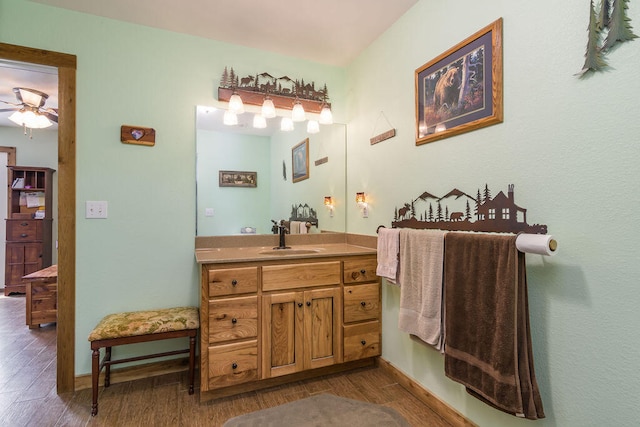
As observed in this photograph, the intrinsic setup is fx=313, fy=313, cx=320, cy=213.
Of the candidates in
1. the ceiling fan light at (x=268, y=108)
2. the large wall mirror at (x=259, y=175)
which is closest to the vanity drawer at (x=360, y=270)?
the large wall mirror at (x=259, y=175)

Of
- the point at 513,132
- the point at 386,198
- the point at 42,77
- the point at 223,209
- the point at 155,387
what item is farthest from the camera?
the point at 42,77

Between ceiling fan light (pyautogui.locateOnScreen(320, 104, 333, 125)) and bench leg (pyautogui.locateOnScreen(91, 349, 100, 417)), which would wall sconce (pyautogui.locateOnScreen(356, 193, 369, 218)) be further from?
bench leg (pyautogui.locateOnScreen(91, 349, 100, 417))

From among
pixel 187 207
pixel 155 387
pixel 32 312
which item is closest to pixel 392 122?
pixel 187 207

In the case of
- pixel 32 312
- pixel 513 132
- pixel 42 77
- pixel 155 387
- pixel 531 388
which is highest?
pixel 42 77

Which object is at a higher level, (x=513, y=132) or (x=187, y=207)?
(x=513, y=132)

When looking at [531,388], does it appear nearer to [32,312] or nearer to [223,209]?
[223,209]

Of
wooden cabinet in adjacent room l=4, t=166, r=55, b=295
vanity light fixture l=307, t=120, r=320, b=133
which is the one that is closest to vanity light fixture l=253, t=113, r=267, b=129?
vanity light fixture l=307, t=120, r=320, b=133

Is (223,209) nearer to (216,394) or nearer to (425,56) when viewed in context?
(216,394)

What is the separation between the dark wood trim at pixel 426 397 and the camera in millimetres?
1688

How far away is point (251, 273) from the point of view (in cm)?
193

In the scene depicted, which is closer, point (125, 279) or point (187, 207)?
point (125, 279)

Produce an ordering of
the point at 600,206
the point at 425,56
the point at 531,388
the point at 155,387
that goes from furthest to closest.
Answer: the point at 155,387
the point at 425,56
the point at 531,388
the point at 600,206

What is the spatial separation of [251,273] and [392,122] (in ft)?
4.61

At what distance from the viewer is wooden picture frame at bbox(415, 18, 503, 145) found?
4.90ft
